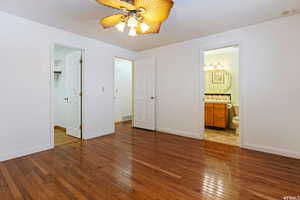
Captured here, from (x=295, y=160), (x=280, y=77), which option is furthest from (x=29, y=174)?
(x=280, y=77)

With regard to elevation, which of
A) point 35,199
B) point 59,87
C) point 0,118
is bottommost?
point 35,199

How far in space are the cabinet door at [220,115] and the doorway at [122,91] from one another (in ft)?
10.2

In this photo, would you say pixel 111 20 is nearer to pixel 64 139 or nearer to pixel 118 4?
pixel 118 4

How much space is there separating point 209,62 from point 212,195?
177 inches

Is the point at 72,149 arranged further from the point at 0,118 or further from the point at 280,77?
Result: the point at 280,77

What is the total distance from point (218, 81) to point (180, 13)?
3.25 meters

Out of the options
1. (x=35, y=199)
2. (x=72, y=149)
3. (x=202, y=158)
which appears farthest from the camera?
(x=72, y=149)

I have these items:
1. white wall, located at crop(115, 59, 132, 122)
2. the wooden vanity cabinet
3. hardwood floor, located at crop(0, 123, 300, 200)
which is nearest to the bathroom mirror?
the wooden vanity cabinet

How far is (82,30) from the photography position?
3.10 meters

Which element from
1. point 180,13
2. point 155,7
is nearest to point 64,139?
point 155,7

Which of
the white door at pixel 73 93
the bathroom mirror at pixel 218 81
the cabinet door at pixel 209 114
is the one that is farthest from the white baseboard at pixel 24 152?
the bathroom mirror at pixel 218 81

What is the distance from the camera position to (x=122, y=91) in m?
5.91

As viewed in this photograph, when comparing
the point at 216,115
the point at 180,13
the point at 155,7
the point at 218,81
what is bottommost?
the point at 216,115

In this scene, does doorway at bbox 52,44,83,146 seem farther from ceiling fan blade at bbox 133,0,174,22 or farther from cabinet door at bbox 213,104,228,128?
cabinet door at bbox 213,104,228,128
